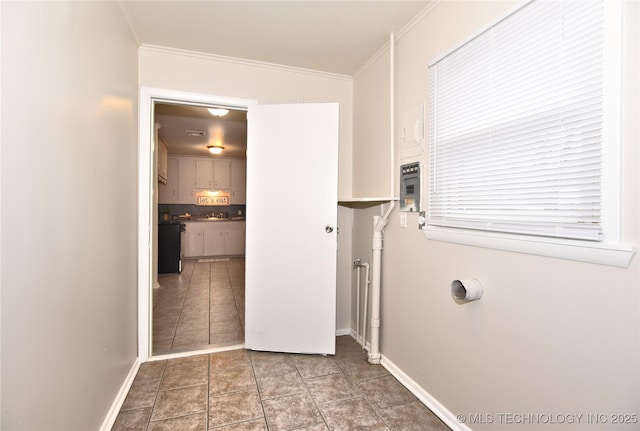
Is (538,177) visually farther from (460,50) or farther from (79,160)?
(79,160)

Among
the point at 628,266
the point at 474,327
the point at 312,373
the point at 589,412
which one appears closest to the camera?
the point at 628,266

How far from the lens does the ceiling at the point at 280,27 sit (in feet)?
6.47

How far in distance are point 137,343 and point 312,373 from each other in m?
1.33

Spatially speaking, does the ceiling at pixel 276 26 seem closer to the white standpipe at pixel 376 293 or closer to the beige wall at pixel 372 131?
the beige wall at pixel 372 131

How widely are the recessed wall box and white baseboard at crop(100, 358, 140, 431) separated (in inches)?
81.8

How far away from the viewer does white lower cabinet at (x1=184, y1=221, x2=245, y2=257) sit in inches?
287

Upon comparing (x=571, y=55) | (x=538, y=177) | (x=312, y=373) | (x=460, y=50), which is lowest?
→ (x=312, y=373)

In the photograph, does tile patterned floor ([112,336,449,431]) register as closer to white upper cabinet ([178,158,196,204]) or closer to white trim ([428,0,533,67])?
white trim ([428,0,533,67])

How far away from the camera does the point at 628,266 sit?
1026 mm

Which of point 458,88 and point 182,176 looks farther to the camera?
point 182,176

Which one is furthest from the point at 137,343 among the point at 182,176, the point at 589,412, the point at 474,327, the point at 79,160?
the point at 182,176

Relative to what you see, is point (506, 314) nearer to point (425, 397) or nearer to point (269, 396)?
point (425, 397)

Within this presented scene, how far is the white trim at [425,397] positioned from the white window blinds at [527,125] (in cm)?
104

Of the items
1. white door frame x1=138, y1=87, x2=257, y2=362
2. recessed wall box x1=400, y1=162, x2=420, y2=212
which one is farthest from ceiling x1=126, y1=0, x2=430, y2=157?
recessed wall box x1=400, y1=162, x2=420, y2=212
